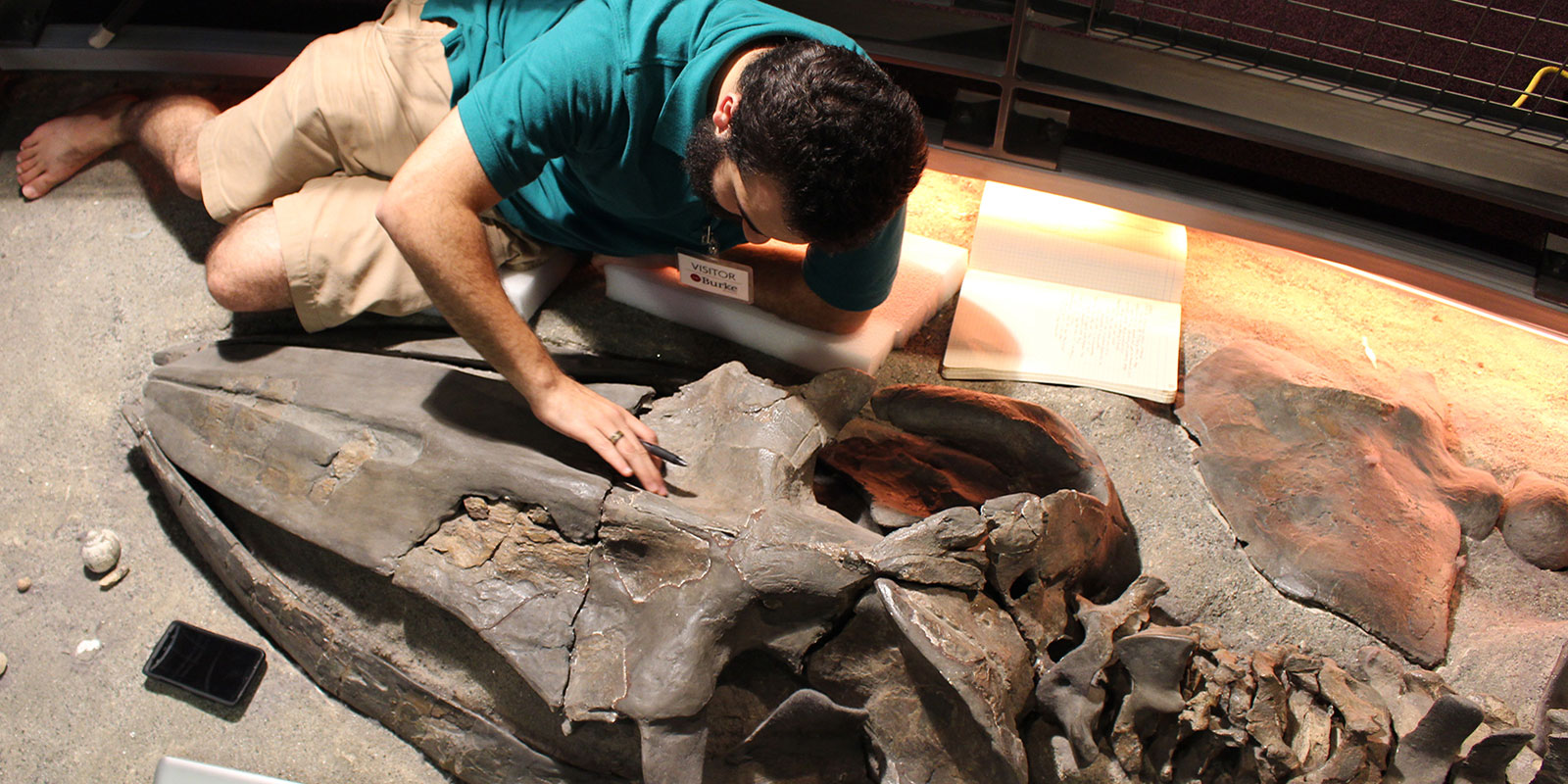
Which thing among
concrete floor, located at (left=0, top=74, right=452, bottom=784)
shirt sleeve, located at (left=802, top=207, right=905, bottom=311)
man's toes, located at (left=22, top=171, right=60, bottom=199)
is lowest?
concrete floor, located at (left=0, top=74, right=452, bottom=784)

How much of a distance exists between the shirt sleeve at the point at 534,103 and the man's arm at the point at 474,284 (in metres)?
0.05

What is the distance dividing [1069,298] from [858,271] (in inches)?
33.1

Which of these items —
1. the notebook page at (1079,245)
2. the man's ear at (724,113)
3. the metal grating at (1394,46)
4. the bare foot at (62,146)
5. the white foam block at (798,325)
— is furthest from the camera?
the bare foot at (62,146)

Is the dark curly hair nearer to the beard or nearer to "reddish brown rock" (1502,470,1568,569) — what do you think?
the beard

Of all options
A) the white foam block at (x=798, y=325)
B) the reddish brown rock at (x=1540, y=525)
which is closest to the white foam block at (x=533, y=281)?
the white foam block at (x=798, y=325)

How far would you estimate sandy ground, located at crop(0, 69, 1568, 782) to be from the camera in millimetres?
2580

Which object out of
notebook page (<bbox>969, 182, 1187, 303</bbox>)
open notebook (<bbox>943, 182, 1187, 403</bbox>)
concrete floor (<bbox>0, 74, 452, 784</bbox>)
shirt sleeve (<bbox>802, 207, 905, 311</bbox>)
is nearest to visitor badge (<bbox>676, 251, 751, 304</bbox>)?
shirt sleeve (<bbox>802, 207, 905, 311</bbox>)

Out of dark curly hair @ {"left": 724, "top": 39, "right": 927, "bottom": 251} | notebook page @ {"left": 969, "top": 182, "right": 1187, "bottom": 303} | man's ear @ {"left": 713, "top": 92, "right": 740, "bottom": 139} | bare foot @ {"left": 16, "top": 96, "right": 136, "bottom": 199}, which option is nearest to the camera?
dark curly hair @ {"left": 724, "top": 39, "right": 927, "bottom": 251}

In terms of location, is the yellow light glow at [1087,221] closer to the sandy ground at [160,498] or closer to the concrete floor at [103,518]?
the sandy ground at [160,498]

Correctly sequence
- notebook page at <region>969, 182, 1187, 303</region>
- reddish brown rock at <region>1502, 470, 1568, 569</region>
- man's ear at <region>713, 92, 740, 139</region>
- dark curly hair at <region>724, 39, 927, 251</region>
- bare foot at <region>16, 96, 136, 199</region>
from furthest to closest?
bare foot at <region>16, 96, 136, 199</region>
notebook page at <region>969, 182, 1187, 303</region>
reddish brown rock at <region>1502, 470, 1568, 569</region>
man's ear at <region>713, 92, 740, 139</region>
dark curly hair at <region>724, 39, 927, 251</region>

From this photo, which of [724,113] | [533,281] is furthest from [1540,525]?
[533,281]

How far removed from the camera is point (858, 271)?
266cm

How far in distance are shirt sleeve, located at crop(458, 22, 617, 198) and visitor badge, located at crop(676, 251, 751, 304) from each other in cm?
58

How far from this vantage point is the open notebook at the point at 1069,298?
2.98m
